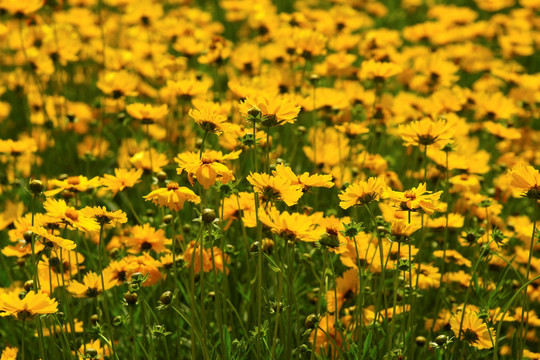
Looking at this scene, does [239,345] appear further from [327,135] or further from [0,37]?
[0,37]

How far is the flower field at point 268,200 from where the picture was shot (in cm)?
147

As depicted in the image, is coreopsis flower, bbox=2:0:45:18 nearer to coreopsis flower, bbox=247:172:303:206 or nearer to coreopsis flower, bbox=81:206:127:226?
coreopsis flower, bbox=81:206:127:226

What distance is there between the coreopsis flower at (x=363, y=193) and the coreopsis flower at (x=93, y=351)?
607mm

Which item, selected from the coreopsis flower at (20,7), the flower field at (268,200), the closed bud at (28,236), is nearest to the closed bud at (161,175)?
the flower field at (268,200)

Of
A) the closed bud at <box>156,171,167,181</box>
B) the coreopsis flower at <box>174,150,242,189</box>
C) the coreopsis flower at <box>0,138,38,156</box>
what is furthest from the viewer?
the coreopsis flower at <box>0,138,38,156</box>

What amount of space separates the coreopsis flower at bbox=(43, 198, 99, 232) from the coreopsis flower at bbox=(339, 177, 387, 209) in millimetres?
559

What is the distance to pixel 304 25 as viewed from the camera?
317 cm

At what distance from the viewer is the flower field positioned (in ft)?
4.82

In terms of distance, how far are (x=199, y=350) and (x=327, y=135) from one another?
4.12 feet

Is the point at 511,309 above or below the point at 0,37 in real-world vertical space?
below

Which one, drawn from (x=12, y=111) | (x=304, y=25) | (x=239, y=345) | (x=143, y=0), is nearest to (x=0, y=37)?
(x=12, y=111)

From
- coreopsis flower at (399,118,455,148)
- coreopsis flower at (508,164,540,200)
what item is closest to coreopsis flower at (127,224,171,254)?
coreopsis flower at (399,118,455,148)

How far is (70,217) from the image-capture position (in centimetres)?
149

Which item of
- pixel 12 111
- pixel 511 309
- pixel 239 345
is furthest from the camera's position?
pixel 12 111
